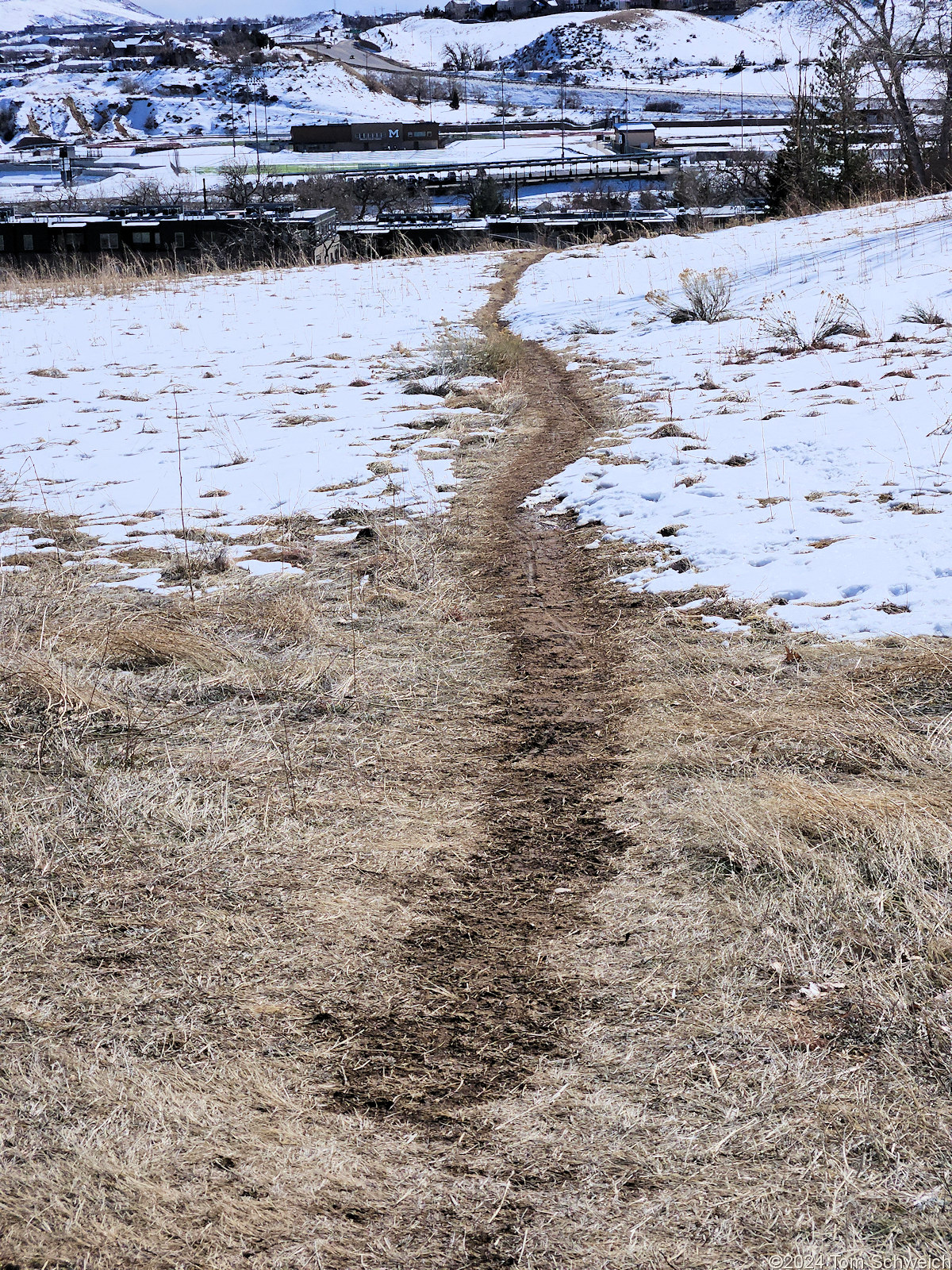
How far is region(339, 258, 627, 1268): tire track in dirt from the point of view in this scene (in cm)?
205

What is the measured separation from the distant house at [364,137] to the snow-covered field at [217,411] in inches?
3197

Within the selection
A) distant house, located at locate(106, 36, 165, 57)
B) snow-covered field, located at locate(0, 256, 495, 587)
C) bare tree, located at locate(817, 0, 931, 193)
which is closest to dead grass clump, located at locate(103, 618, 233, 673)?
snow-covered field, located at locate(0, 256, 495, 587)

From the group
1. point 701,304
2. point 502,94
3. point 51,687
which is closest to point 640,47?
point 502,94

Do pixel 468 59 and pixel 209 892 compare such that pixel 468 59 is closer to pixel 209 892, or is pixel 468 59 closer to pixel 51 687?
pixel 51 687

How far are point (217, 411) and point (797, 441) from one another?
5.41m

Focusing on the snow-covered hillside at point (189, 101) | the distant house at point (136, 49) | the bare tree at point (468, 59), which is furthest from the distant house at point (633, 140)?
the distant house at point (136, 49)

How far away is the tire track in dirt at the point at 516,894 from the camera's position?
205cm

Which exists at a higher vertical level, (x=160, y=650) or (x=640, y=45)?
(x=640, y=45)

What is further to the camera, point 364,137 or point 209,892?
point 364,137

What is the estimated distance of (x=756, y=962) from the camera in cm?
228

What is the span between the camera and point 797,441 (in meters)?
6.40

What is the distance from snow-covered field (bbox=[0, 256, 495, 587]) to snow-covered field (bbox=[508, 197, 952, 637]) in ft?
4.95

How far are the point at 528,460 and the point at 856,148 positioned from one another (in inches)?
827

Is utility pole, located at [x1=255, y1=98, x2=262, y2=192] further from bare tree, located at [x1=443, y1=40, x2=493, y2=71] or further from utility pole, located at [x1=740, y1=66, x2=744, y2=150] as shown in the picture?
bare tree, located at [x1=443, y1=40, x2=493, y2=71]
